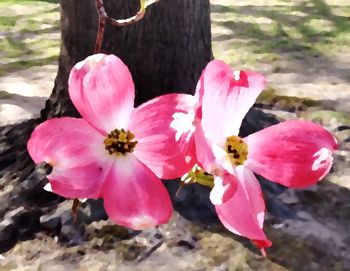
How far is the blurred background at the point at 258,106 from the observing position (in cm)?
279

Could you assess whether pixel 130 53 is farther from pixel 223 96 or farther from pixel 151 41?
pixel 223 96

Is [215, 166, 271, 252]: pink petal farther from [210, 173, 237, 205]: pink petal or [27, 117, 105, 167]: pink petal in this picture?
[27, 117, 105, 167]: pink petal

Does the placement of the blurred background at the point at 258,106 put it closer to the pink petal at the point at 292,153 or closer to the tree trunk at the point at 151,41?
the tree trunk at the point at 151,41

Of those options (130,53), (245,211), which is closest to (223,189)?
(245,211)

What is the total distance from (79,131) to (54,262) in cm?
229

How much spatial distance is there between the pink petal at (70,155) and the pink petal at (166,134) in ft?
0.12

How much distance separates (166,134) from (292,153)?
0.10 meters

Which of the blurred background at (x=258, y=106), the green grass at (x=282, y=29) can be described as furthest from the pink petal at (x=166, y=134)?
the green grass at (x=282, y=29)

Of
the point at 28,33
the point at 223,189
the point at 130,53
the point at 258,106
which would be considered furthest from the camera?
the point at 28,33

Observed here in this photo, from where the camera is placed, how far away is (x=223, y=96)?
0.59 m

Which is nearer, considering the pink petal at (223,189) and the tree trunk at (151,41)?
the pink petal at (223,189)

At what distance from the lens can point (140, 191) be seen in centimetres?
57

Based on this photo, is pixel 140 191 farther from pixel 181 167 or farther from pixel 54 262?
pixel 54 262

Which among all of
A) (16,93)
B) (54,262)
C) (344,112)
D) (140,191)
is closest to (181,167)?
(140,191)
